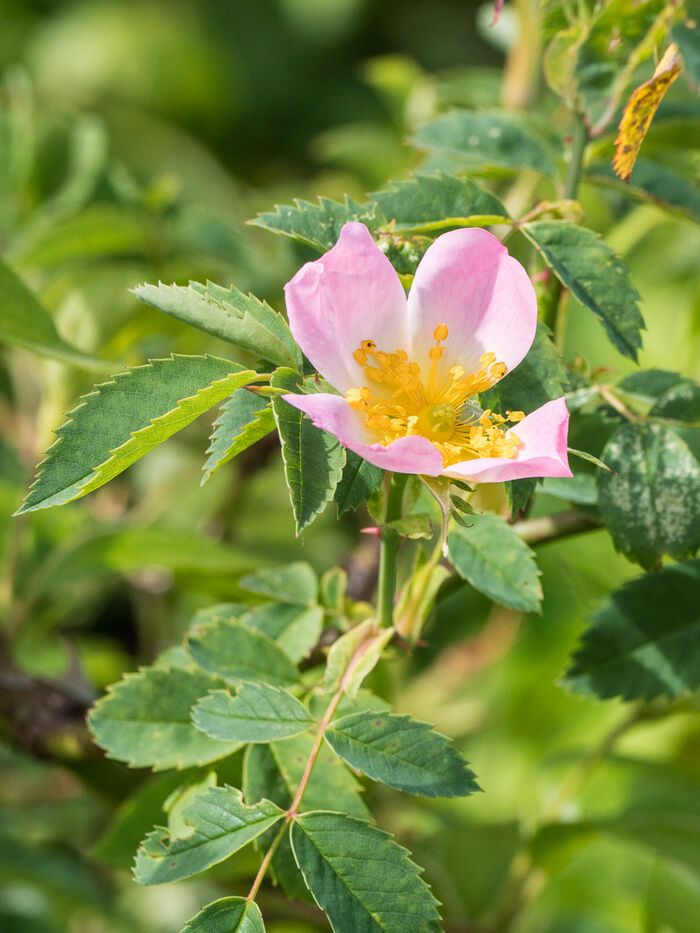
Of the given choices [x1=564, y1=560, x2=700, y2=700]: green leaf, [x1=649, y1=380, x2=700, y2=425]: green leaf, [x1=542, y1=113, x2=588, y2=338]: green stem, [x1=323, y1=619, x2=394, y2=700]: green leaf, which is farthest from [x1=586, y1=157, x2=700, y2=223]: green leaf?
[x1=323, y1=619, x2=394, y2=700]: green leaf

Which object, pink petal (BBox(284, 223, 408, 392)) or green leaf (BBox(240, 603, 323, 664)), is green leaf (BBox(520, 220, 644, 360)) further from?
green leaf (BBox(240, 603, 323, 664))

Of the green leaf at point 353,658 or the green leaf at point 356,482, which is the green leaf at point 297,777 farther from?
the green leaf at point 356,482

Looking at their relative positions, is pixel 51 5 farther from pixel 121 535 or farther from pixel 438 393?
pixel 438 393

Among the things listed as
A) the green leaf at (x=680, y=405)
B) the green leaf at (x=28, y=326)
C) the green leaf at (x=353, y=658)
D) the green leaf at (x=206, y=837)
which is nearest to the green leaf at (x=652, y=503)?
the green leaf at (x=680, y=405)

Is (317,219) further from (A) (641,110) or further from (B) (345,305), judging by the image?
(A) (641,110)

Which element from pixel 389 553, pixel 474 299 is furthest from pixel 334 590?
pixel 474 299

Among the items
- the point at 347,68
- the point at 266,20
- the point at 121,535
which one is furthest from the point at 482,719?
the point at 266,20
